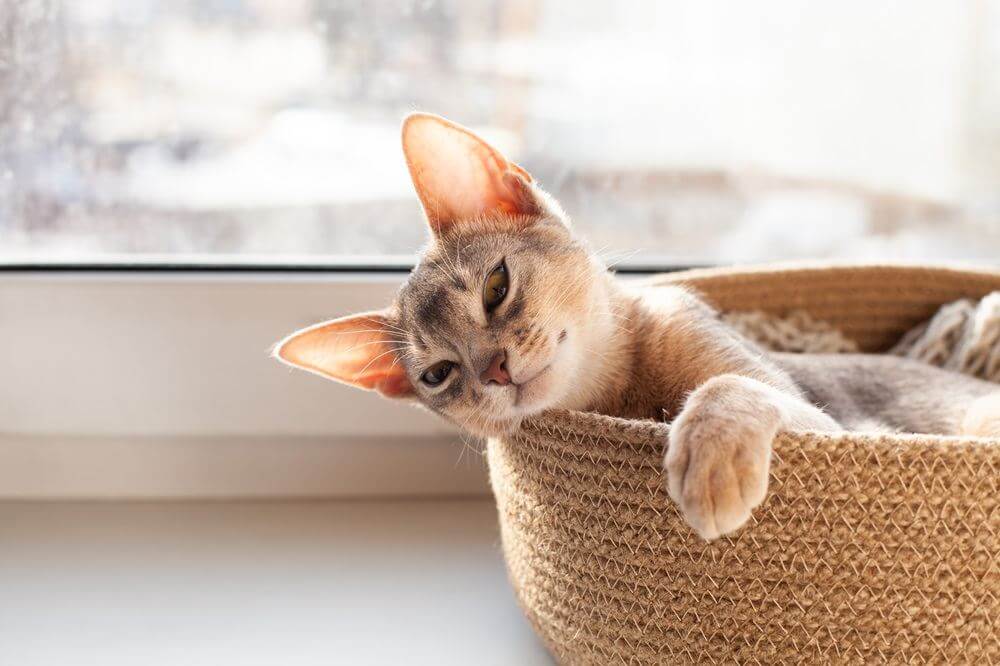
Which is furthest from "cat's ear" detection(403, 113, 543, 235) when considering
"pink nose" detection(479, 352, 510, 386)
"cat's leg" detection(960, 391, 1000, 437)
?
"cat's leg" detection(960, 391, 1000, 437)

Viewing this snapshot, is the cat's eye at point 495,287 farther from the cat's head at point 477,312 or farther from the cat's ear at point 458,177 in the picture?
the cat's ear at point 458,177

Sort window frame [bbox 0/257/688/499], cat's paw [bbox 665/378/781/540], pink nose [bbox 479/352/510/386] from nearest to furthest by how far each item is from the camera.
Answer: cat's paw [bbox 665/378/781/540]
pink nose [bbox 479/352/510/386]
window frame [bbox 0/257/688/499]

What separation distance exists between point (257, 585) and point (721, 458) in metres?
0.77

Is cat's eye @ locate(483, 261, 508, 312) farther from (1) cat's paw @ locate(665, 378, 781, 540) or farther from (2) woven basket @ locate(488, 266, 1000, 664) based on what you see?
(1) cat's paw @ locate(665, 378, 781, 540)

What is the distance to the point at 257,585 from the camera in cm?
128

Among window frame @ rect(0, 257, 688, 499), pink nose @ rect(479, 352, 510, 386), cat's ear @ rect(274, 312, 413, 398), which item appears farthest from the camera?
window frame @ rect(0, 257, 688, 499)

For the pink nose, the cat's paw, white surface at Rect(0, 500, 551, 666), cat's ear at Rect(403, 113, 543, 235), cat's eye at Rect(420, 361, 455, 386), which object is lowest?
white surface at Rect(0, 500, 551, 666)

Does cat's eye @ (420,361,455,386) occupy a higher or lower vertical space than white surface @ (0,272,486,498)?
higher

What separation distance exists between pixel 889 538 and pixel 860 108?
109cm

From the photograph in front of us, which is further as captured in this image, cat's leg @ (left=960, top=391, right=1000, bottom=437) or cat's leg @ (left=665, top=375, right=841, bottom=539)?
cat's leg @ (left=960, top=391, right=1000, bottom=437)

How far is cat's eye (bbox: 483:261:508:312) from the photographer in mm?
1082

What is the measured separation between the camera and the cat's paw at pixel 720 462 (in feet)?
2.47

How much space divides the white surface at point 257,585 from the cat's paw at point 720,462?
0.43 m

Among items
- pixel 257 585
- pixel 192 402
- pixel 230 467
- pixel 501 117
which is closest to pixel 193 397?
pixel 192 402
